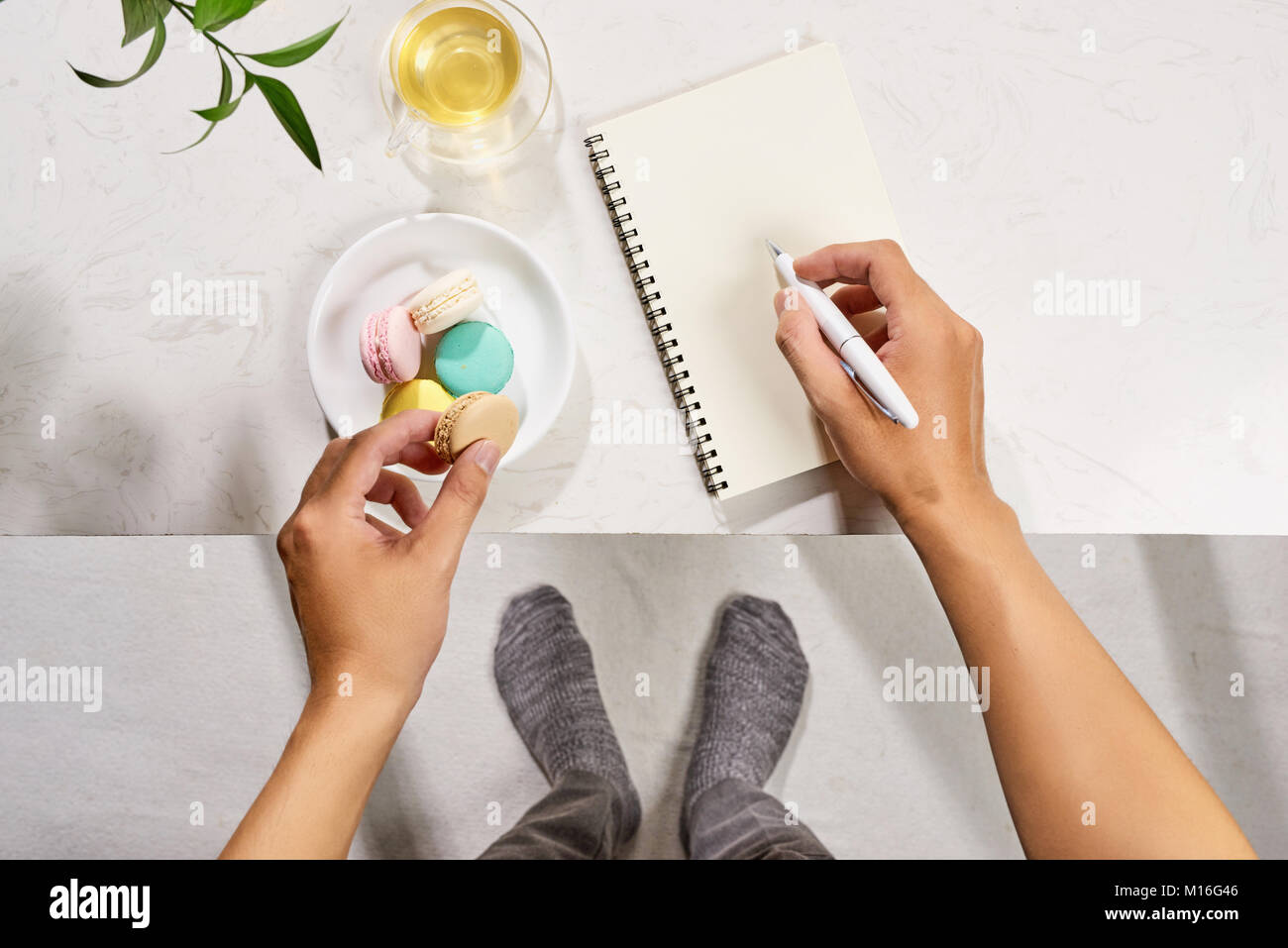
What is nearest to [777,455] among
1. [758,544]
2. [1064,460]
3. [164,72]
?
[758,544]

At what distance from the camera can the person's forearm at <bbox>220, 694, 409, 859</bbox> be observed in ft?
1.73

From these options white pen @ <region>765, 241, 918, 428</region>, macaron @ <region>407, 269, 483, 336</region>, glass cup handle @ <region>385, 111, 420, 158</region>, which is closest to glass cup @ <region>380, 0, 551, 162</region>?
glass cup handle @ <region>385, 111, 420, 158</region>

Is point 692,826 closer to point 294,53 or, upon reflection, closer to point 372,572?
point 372,572

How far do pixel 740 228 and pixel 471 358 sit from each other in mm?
225

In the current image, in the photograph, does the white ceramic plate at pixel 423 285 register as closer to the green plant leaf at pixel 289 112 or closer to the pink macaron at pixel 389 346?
the pink macaron at pixel 389 346

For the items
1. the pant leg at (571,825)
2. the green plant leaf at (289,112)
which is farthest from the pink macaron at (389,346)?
the pant leg at (571,825)

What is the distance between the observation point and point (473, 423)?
56cm

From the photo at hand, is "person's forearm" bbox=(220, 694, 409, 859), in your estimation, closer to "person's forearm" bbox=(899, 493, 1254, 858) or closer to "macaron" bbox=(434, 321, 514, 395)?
"macaron" bbox=(434, 321, 514, 395)

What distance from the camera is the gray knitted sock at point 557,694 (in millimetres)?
709

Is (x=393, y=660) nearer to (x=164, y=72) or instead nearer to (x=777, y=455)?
(x=777, y=455)

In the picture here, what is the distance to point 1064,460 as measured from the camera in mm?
664

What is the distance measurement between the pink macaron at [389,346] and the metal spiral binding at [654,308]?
0.17m

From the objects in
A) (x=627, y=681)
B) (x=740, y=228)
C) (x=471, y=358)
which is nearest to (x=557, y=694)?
(x=627, y=681)

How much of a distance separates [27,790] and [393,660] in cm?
39
